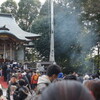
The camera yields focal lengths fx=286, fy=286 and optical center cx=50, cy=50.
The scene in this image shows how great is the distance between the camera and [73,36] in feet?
99.3

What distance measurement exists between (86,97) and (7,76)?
63.4 ft

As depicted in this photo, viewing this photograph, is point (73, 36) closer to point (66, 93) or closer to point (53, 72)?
point (53, 72)

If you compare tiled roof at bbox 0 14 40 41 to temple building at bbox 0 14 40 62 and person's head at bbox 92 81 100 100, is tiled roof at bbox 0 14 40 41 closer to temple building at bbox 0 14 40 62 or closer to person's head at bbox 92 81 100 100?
temple building at bbox 0 14 40 62

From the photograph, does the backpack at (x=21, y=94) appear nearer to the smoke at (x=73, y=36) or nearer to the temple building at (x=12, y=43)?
the temple building at (x=12, y=43)

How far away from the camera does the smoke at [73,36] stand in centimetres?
2853

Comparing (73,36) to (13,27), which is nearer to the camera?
(73,36)

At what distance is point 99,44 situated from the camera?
2828 centimetres

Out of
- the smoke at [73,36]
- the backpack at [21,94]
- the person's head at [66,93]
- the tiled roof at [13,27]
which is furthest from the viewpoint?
the tiled roof at [13,27]

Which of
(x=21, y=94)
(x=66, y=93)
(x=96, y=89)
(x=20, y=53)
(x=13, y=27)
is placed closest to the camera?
(x=66, y=93)

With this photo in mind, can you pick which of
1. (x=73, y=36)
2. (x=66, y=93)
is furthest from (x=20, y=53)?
(x=66, y=93)

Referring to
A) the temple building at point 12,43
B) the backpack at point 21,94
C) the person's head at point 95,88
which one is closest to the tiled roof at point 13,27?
the temple building at point 12,43

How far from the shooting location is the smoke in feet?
93.6

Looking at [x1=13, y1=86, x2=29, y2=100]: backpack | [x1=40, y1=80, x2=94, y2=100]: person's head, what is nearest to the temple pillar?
[x1=13, y1=86, x2=29, y2=100]: backpack

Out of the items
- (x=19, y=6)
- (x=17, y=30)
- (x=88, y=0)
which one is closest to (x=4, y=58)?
(x=17, y=30)
